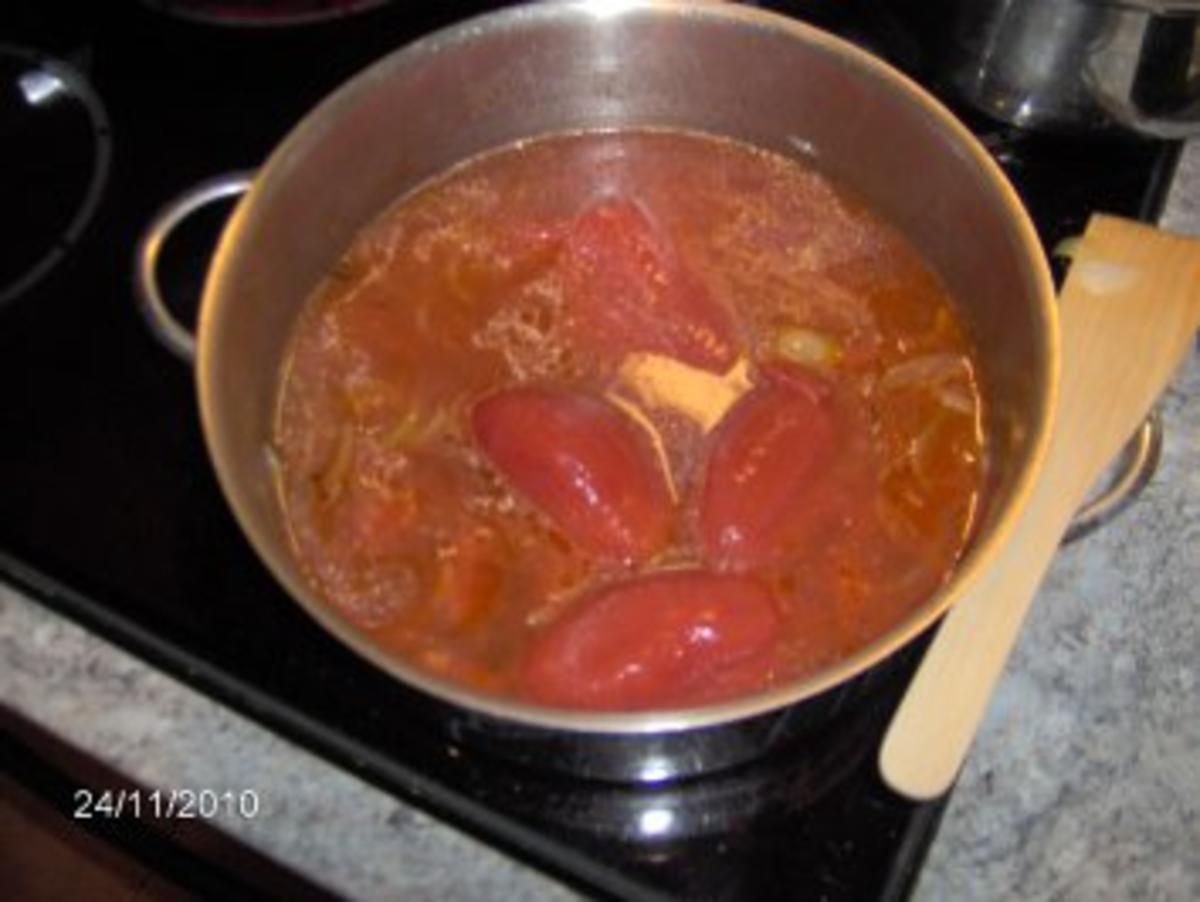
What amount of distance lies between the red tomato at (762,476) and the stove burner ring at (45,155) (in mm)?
537

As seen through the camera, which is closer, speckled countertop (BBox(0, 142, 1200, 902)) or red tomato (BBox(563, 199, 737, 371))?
speckled countertop (BBox(0, 142, 1200, 902))

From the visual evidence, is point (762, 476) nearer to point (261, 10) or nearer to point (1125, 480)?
point (1125, 480)

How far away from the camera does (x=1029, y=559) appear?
872 millimetres

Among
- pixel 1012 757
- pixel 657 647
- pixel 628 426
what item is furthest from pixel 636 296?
pixel 1012 757

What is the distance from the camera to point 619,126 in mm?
1119

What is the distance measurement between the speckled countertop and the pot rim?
0.15 m

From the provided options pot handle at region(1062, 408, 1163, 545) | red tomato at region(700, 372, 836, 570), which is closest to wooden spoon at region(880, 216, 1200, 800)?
pot handle at region(1062, 408, 1163, 545)

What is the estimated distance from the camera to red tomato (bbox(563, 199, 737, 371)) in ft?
3.19

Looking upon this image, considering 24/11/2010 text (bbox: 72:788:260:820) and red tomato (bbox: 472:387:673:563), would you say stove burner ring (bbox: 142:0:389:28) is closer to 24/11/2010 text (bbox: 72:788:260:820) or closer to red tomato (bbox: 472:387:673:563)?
red tomato (bbox: 472:387:673:563)

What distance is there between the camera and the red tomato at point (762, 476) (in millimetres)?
868

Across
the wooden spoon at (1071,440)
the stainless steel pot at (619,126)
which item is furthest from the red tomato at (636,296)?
the wooden spoon at (1071,440)

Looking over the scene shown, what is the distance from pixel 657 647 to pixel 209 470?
1.14ft

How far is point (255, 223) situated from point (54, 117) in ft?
1.12

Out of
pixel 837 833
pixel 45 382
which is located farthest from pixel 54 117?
pixel 837 833
